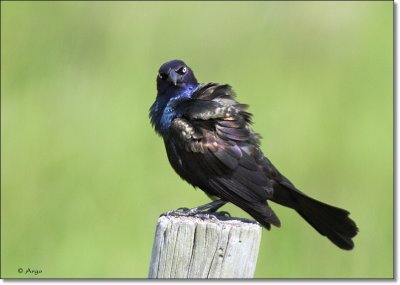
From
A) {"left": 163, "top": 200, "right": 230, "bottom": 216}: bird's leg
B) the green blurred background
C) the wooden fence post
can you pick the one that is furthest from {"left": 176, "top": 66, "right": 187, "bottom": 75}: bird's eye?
the wooden fence post

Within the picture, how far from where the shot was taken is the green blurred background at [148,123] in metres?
6.43

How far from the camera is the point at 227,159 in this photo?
4.83m

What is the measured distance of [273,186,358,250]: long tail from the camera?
5.03 m

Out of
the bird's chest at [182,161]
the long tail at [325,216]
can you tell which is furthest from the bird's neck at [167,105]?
the long tail at [325,216]

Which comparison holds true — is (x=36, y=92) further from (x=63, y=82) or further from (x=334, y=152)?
(x=334, y=152)

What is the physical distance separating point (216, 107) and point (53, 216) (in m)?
2.20

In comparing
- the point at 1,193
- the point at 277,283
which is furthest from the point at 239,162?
the point at 1,193

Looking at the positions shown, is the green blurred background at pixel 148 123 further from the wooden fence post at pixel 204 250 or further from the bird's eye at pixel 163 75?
the wooden fence post at pixel 204 250

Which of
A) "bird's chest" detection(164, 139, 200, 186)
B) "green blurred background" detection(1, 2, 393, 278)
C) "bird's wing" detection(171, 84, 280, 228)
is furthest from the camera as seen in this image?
"green blurred background" detection(1, 2, 393, 278)

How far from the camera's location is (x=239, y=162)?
4.86 metres

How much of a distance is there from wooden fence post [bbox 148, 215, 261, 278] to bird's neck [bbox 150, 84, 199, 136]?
137 centimetres

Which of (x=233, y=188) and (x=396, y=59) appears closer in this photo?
(x=233, y=188)

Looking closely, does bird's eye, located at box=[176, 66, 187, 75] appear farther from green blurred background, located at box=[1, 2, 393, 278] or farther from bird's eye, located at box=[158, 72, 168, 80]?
green blurred background, located at box=[1, 2, 393, 278]

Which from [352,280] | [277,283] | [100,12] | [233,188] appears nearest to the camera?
[233,188]
